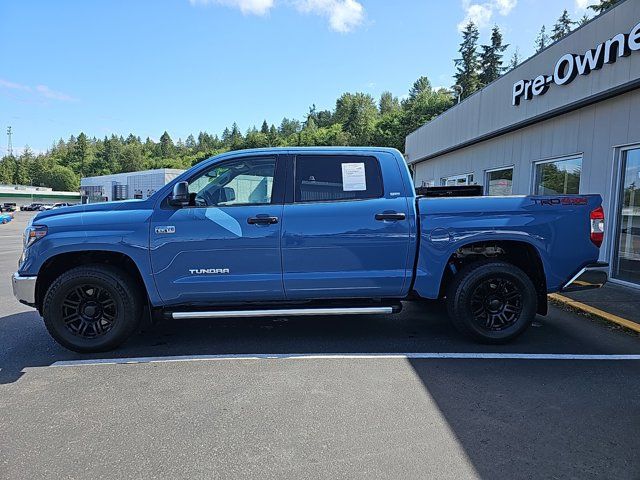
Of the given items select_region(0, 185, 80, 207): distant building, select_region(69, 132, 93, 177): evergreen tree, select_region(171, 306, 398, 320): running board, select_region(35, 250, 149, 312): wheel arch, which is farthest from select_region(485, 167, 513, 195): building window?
select_region(69, 132, 93, 177): evergreen tree

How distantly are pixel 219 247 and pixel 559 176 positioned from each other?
28.3 feet

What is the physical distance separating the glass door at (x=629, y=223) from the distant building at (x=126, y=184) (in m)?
46.6

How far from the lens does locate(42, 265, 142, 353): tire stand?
452 cm

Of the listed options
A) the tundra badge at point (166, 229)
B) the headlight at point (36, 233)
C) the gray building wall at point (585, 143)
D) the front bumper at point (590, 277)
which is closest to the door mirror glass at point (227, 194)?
the tundra badge at point (166, 229)

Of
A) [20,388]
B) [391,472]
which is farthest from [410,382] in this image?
[20,388]

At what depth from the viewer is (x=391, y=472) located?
2652 mm

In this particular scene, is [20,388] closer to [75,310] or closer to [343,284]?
[75,310]

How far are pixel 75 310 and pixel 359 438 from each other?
3.27 metres

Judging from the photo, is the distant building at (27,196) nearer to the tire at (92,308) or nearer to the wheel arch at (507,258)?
the tire at (92,308)

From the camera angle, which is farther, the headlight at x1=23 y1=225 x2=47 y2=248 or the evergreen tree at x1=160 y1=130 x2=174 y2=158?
the evergreen tree at x1=160 y1=130 x2=174 y2=158

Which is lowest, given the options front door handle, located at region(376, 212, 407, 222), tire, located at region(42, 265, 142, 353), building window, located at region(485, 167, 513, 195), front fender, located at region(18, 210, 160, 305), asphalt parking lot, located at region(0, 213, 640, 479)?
asphalt parking lot, located at region(0, 213, 640, 479)

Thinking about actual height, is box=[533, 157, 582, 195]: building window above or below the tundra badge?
above

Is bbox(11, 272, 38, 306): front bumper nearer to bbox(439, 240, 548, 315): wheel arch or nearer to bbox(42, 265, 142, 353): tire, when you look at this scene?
bbox(42, 265, 142, 353): tire

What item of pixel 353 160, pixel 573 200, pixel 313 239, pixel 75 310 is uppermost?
pixel 353 160
